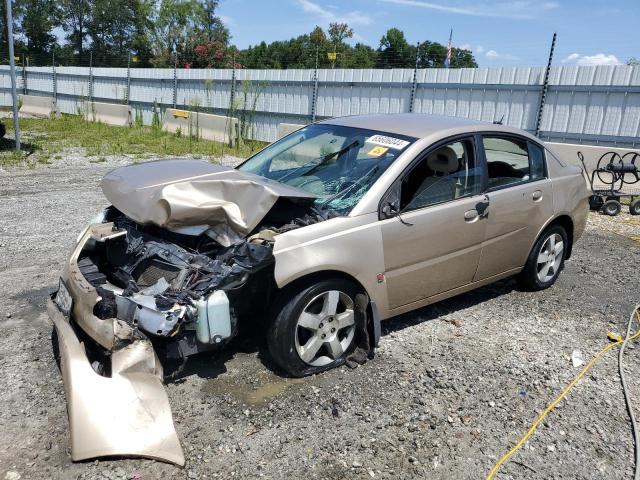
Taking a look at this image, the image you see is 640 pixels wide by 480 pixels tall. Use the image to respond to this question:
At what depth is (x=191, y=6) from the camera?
169ft

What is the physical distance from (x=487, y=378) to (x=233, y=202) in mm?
2179

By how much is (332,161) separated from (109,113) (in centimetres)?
1868

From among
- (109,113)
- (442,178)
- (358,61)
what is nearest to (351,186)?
(442,178)

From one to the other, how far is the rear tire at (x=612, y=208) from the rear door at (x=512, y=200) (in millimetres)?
4783

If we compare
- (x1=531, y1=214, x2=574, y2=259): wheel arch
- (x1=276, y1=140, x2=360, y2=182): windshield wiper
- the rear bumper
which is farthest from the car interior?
the rear bumper

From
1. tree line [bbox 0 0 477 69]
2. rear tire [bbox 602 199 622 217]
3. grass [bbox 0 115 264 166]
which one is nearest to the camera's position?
rear tire [bbox 602 199 622 217]

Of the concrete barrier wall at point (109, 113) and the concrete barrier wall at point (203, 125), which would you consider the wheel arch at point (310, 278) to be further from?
the concrete barrier wall at point (109, 113)

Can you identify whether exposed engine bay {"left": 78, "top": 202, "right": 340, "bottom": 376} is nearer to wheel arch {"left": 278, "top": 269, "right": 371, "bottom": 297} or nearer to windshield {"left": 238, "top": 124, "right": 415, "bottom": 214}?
wheel arch {"left": 278, "top": 269, "right": 371, "bottom": 297}

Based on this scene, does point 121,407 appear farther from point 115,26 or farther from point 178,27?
point 115,26

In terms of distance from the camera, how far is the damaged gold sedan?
9.52 feet

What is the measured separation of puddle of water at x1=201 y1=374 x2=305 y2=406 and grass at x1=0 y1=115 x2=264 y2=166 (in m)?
10.2

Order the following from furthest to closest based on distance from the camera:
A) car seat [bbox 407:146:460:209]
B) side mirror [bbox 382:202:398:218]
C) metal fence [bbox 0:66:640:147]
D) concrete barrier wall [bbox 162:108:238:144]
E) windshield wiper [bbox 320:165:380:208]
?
concrete barrier wall [bbox 162:108:238:144] → metal fence [bbox 0:66:640:147] → car seat [bbox 407:146:460:209] → windshield wiper [bbox 320:165:380:208] → side mirror [bbox 382:202:398:218]

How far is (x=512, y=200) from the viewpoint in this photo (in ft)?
14.8

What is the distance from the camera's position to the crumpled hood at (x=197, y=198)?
330 cm
